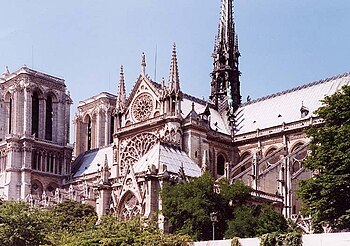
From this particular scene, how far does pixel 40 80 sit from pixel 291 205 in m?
54.1

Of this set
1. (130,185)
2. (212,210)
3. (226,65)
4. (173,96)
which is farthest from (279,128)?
(212,210)

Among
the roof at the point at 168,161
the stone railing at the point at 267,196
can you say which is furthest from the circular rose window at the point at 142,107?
the stone railing at the point at 267,196

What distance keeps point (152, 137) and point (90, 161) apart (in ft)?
109

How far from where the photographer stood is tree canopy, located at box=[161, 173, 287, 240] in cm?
4469

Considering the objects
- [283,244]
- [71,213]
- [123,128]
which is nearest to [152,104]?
[123,128]

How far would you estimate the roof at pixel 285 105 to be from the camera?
71812 millimetres

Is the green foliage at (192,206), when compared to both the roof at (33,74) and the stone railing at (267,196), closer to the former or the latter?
the stone railing at (267,196)

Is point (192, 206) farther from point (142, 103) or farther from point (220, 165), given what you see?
point (142, 103)

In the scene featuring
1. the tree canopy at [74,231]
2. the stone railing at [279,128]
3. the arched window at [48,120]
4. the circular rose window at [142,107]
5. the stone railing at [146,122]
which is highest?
the arched window at [48,120]

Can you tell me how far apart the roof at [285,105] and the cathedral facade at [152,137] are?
0.49ft

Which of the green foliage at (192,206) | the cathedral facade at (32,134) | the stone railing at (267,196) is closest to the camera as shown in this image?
the green foliage at (192,206)

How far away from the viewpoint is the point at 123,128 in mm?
73562

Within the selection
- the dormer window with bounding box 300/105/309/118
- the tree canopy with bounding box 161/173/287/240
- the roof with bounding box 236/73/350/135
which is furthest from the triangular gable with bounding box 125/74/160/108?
the tree canopy with bounding box 161/173/287/240

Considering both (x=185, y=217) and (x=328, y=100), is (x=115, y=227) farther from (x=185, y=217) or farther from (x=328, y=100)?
(x=328, y=100)
